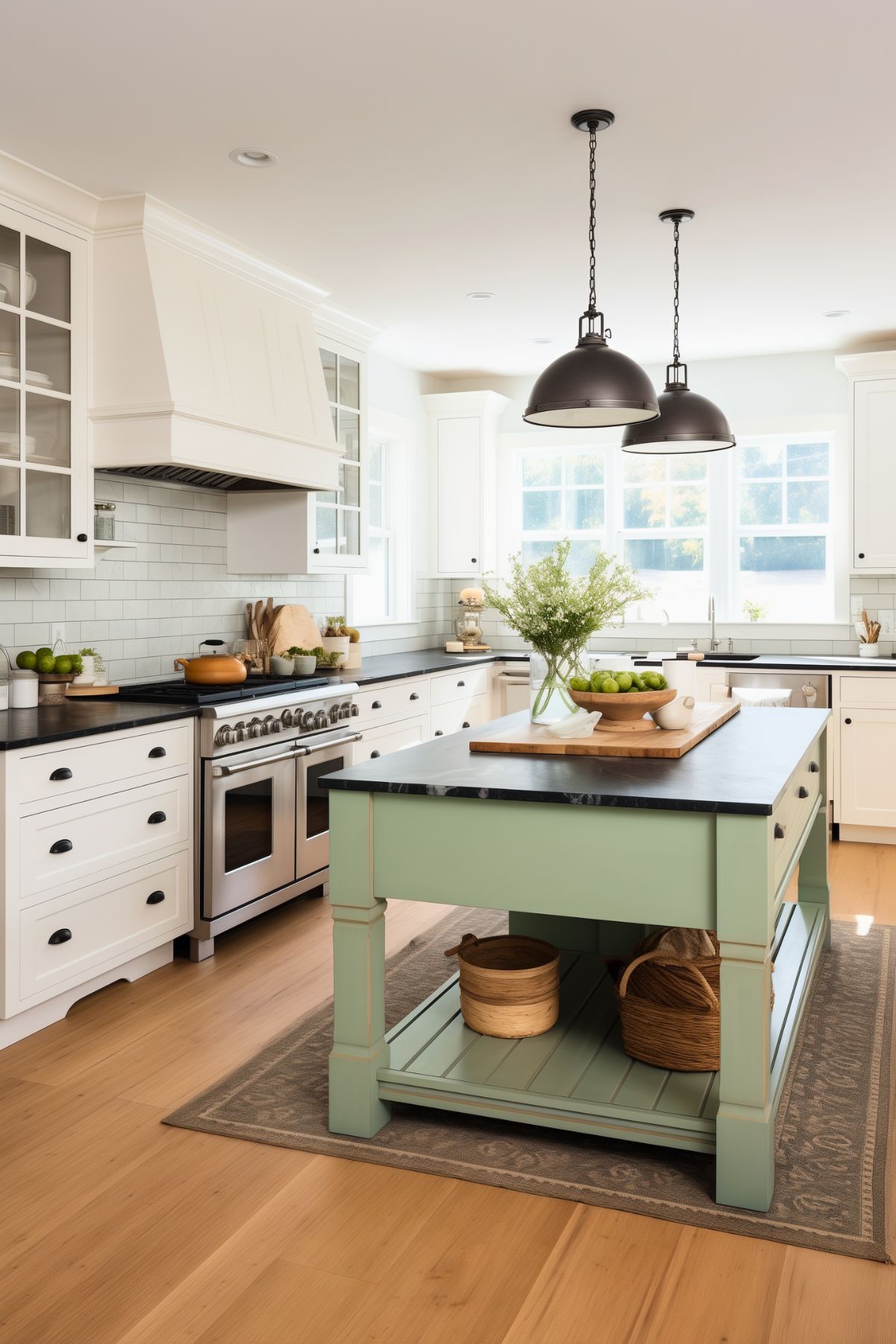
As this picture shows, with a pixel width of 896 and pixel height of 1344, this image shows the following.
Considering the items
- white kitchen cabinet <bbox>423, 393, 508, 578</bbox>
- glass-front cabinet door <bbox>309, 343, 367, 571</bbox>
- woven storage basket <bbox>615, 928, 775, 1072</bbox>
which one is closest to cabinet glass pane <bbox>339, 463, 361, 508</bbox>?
glass-front cabinet door <bbox>309, 343, 367, 571</bbox>

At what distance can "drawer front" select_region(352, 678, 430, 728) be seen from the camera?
5.12 m

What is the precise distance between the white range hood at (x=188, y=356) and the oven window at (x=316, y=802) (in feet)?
4.13

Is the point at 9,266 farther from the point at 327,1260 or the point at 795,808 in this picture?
the point at 327,1260

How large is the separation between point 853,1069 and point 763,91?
9.08 feet

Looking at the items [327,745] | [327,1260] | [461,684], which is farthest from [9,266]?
[461,684]

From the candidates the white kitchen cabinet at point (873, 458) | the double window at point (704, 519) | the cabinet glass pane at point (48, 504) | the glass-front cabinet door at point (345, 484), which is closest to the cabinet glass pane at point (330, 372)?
the glass-front cabinet door at point (345, 484)

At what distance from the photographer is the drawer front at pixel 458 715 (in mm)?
6004

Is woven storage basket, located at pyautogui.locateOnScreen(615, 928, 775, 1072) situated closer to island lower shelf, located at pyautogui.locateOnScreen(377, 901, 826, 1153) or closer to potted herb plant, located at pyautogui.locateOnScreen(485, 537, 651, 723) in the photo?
island lower shelf, located at pyautogui.locateOnScreen(377, 901, 826, 1153)

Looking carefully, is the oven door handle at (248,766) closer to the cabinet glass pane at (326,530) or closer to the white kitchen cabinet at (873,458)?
the cabinet glass pane at (326,530)

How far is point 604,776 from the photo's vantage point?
2.60 metres

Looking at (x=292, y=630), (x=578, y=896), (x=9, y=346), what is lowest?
(x=578, y=896)

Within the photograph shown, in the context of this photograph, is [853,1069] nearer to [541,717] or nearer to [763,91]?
[541,717]

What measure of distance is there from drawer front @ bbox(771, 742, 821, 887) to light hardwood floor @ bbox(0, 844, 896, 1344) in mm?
825

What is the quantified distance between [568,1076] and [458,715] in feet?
12.3
